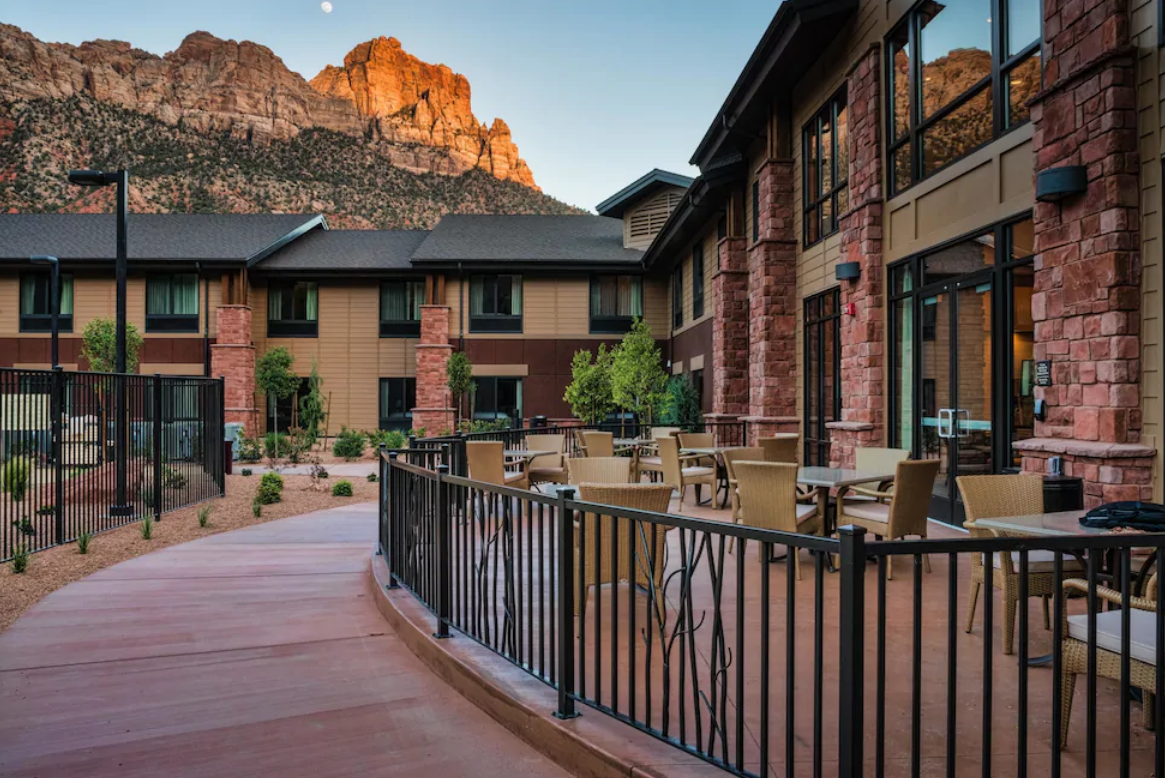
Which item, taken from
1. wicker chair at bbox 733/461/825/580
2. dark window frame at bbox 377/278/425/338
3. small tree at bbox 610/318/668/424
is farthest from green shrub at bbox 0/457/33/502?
dark window frame at bbox 377/278/425/338

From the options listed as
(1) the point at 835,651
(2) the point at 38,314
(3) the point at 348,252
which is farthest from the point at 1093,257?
(2) the point at 38,314

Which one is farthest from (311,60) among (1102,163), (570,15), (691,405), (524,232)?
(1102,163)

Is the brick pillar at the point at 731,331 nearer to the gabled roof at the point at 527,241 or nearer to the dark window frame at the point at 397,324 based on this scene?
the gabled roof at the point at 527,241

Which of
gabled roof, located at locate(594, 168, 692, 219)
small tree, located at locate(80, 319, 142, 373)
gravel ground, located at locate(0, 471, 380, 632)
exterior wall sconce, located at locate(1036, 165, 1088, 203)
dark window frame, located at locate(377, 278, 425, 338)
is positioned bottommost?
gravel ground, located at locate(0, 471, 380, 632)

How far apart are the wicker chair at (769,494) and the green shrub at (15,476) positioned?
21.8 ft

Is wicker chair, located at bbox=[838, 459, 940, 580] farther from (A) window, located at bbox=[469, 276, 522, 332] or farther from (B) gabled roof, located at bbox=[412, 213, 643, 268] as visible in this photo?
(A) window, located at bbox=[469, 276, 522, 332]

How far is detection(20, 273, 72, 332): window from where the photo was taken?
26.3 metres

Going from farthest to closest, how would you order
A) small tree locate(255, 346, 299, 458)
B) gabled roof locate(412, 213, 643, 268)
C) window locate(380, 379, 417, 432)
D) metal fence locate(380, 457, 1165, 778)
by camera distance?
window locate(380, 379, 417, 432) < gabled roof locate(412, 213, 643, 268) < small tree locate(255, 346, 299, 458) < metal fence locate(380, 457, 1165, 778)

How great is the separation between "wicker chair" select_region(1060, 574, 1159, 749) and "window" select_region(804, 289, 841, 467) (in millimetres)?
8387

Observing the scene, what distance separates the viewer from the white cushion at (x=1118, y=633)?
2.69 metres

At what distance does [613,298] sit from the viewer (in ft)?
86.3

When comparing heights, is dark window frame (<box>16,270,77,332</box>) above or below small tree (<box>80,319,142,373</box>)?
above

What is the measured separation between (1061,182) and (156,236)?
95.6 ft

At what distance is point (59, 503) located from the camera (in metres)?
8.07
